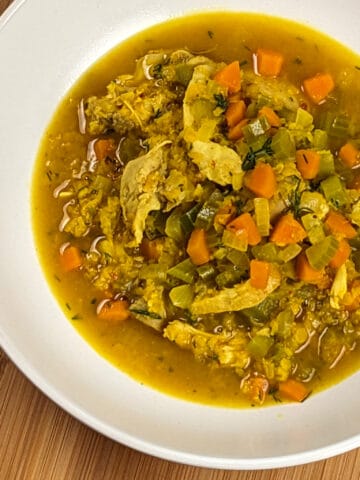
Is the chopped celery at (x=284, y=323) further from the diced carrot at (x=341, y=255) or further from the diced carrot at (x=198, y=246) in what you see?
the diced carrot at (x=198, y=246)

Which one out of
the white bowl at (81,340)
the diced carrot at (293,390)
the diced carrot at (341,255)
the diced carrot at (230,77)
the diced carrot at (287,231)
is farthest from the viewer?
the diced carrot at (230,77)

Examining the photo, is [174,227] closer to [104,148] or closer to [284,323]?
[104,148]

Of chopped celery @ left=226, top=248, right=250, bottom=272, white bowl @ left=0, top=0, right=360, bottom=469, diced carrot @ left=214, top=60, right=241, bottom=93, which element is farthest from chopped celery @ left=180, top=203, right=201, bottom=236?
white bowl @ left=0, top=0, right=360, bottom=469

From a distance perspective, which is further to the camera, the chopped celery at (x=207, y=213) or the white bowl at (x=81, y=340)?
the chopped celery at (x=207, y=213)

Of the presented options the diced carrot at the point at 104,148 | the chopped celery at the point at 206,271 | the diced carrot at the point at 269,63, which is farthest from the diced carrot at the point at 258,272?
the diced carrot at the point at 269,63

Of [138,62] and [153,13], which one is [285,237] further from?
[153,13]

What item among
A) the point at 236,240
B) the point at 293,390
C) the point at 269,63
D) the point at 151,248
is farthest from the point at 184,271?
the point at 269,63
